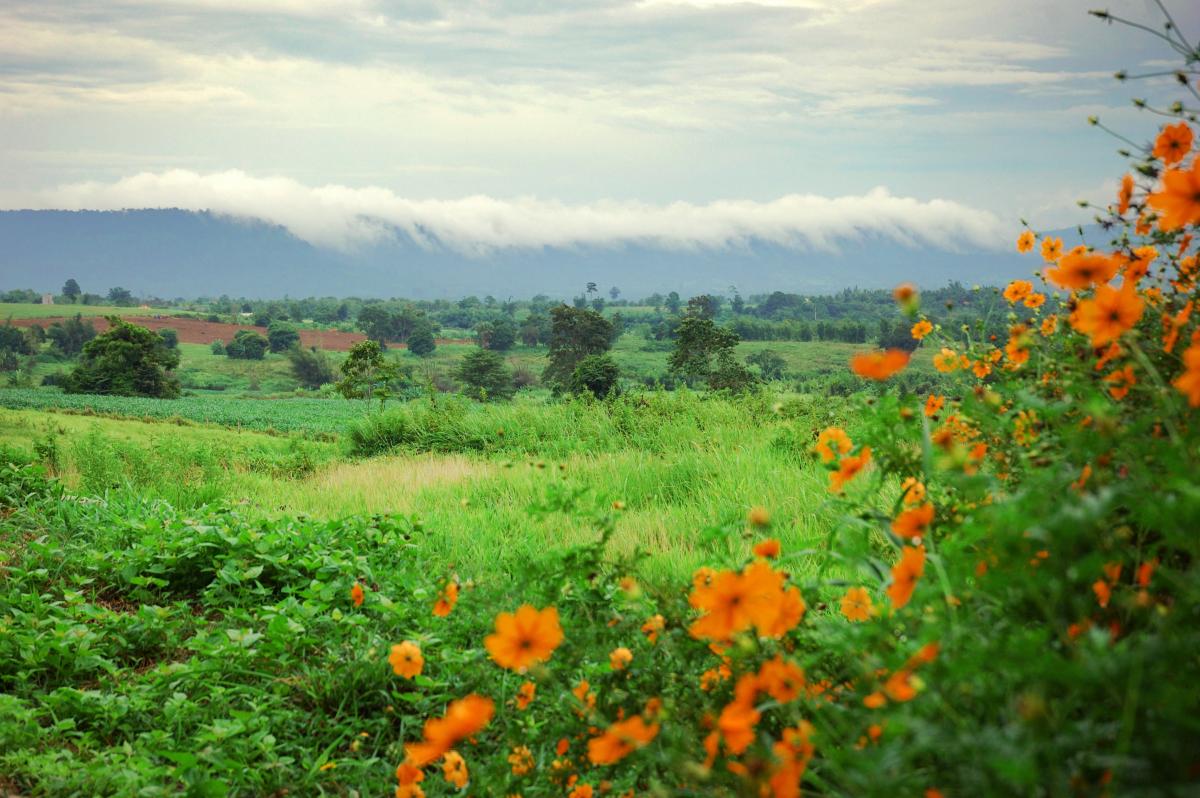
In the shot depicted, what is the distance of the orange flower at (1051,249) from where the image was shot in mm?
2557

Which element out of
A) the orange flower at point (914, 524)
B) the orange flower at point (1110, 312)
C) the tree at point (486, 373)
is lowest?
the tree at point (486, 373)

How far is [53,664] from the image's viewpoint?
2814mm

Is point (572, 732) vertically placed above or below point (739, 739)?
below

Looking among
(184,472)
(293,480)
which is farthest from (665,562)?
(184,472)

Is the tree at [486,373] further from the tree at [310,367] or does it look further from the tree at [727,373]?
the tree at [727,373]

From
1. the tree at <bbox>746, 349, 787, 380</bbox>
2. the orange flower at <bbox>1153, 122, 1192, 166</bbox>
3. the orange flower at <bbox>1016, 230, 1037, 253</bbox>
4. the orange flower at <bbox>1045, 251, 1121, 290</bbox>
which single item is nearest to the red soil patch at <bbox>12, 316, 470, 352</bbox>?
the tree at <bbox>746, 349, 787, 380</bbox>

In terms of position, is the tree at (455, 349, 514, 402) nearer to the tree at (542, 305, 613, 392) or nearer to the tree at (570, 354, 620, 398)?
the tree at (542, 305, 613, 392)

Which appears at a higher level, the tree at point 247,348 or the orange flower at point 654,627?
the orange flower at point 654,627

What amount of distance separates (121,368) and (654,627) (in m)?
53.1

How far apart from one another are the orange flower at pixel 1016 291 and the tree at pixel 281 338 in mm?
75365

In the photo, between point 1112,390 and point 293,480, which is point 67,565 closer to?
point 293,480

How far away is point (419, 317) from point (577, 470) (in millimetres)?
85417

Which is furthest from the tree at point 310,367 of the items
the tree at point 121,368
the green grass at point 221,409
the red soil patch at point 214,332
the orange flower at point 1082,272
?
the orange flower at point 1082,272

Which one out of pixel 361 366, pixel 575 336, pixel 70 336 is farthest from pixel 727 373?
pixel 70 336
